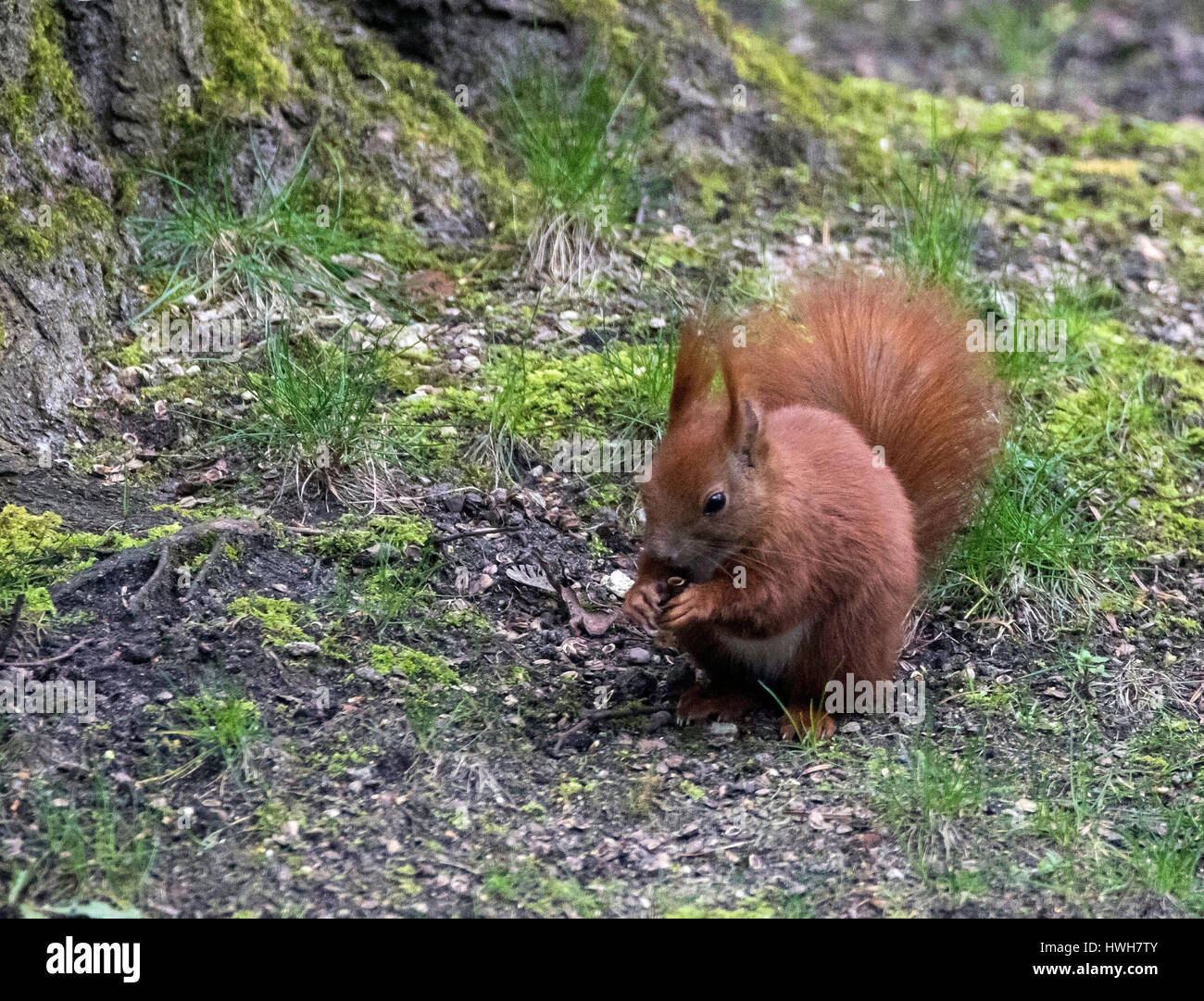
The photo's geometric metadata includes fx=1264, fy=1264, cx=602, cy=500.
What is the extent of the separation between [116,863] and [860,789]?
147 cm

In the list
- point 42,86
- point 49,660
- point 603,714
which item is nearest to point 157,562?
point 49,660

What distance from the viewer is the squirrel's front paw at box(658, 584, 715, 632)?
8.66ft

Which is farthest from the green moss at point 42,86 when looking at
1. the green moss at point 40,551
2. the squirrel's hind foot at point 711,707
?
the squirrel's hind foot at point 711,707

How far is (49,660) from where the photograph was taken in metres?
2.63

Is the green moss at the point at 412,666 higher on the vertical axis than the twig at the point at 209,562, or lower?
lower

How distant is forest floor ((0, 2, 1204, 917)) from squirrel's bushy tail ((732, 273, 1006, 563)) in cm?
33

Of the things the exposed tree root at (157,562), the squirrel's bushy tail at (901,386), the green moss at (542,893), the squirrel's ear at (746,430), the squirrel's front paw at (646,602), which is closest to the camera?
the green moss at (542,893)

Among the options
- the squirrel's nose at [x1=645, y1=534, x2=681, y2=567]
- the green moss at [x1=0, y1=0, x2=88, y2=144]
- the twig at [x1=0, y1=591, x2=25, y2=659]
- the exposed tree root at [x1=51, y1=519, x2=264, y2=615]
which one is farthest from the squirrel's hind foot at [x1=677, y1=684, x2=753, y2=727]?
the green moss at [x1=0, y1=0, x2=88, y2=144]

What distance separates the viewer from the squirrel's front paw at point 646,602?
8.88 ft

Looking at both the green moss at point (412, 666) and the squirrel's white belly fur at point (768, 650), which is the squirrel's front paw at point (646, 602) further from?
the green moss at point (412, 666)

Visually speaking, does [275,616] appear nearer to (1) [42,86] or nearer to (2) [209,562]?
(2) [209,562]

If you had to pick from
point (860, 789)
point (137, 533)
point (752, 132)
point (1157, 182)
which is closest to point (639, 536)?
point (860, 789)

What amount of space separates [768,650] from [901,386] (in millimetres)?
734

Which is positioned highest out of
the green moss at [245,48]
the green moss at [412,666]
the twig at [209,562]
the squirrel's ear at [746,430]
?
the green moss at [245,48]
